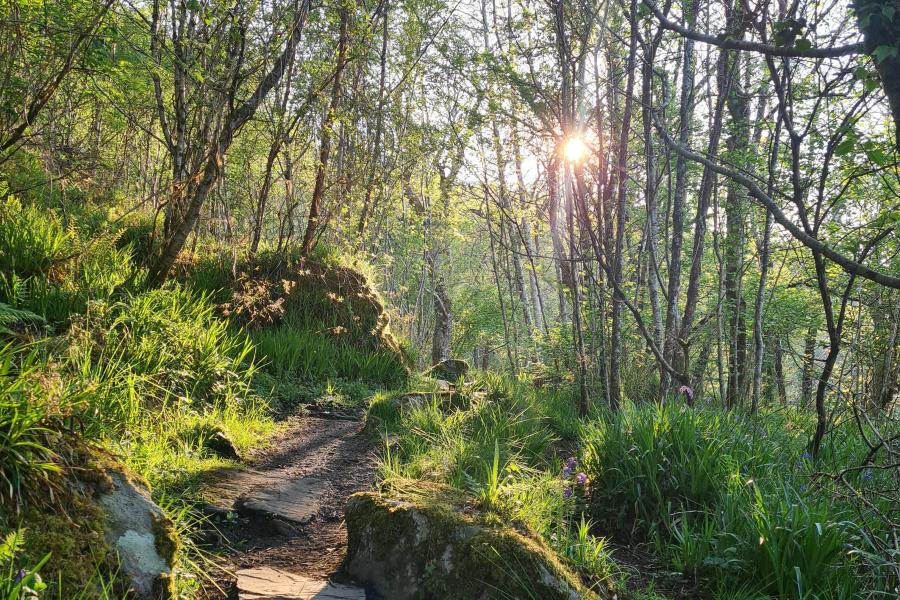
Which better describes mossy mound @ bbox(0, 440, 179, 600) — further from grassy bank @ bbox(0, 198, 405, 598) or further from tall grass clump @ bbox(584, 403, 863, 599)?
tall grass clump @ bbox(584, 403, 863, 599)

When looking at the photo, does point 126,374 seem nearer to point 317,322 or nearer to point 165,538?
point 165,538

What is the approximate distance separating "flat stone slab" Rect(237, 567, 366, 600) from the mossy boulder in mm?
138

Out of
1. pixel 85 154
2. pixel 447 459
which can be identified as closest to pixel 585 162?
pixel 447 459

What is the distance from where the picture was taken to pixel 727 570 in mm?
2766

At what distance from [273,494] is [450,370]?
4.65 meters

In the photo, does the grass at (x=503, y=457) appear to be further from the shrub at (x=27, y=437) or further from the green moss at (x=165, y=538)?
the shrub at (x=27, y=437)

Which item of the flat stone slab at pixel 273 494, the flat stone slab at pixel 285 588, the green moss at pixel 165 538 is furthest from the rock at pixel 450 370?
the green moss at pixel 165 538

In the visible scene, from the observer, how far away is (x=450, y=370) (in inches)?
308

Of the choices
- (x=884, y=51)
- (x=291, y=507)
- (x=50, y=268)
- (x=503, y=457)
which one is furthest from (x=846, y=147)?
(x=50, y=268)

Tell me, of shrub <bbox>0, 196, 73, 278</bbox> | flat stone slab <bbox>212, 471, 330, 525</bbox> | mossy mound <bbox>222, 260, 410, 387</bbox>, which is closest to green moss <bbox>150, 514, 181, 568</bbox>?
flat stone slab <bbox>212, 471, 330, 525</bbox>

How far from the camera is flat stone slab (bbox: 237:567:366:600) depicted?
2.29m

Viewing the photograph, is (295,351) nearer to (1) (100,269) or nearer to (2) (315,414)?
(2) (315,414)

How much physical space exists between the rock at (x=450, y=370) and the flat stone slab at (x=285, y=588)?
16.5 feet

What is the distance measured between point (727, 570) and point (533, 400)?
11.4ft
